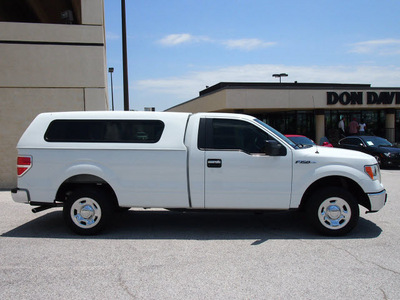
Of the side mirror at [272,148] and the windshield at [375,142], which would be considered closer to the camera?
the side mirror at [272,148]

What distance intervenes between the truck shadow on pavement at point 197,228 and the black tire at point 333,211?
0.17 metres

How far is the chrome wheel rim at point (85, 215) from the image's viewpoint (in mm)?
6020

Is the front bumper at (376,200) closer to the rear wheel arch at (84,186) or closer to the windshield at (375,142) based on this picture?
the rear wheel arch at (84,186)

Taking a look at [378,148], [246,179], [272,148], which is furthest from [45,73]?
[378,148]

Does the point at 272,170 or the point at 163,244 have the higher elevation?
the point at 272,170

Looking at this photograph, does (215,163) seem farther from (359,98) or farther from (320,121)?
(359,98)

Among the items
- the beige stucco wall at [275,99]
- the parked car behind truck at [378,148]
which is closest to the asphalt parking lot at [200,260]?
the parked car behind truck at [378,148]

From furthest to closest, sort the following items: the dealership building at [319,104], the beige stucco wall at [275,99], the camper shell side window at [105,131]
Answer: the dealership building at [319,104] → the beige stucco wall at [275,99] → the camper shell side window at [105,131]

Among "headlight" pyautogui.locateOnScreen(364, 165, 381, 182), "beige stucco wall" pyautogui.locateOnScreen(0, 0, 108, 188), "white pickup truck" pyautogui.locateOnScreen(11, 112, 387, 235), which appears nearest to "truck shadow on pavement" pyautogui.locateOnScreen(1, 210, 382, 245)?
"white pickup truck" pyautogui.locateOnScreen(11, 112, 387, 235)

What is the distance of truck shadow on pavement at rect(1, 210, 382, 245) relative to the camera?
5977mm

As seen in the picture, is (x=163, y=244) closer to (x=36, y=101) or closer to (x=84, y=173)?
(x=84, y=173)

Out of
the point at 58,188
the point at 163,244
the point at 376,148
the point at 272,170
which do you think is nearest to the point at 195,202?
the point at 163,244

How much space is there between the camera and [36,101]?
11.0 metres

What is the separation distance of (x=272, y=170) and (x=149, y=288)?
108 inches
